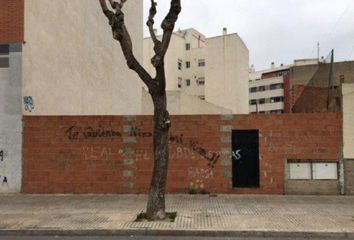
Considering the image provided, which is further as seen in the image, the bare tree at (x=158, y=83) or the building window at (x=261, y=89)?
the building window at (x=261, y=89)

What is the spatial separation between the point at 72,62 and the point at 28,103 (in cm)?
453

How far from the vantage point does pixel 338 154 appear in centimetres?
1430

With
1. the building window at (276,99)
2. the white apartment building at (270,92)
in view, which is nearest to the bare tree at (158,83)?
the white apartment building at (270,92)

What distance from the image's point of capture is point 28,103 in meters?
14.9

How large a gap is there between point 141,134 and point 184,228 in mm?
5556

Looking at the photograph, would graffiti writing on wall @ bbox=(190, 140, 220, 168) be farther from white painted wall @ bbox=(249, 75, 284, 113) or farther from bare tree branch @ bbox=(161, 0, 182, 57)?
white painted wall @ bbox=(249, 75, 284, 113)

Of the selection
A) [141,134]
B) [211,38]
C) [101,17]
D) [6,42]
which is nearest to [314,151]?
[141,134]

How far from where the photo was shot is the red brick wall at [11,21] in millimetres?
14453

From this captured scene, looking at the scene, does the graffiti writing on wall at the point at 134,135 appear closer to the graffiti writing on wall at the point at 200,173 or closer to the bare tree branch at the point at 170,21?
the graffiti writing on wall at the point at 200,173

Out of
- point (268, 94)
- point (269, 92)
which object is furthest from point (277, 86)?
point (268, 94)

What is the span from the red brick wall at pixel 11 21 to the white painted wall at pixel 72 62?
29 centimetres

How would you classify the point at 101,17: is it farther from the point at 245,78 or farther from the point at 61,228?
the point at 245,78

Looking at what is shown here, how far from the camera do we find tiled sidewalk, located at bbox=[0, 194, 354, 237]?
31.6 feet

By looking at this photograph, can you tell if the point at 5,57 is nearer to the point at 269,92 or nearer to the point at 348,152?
the point at 348,152
